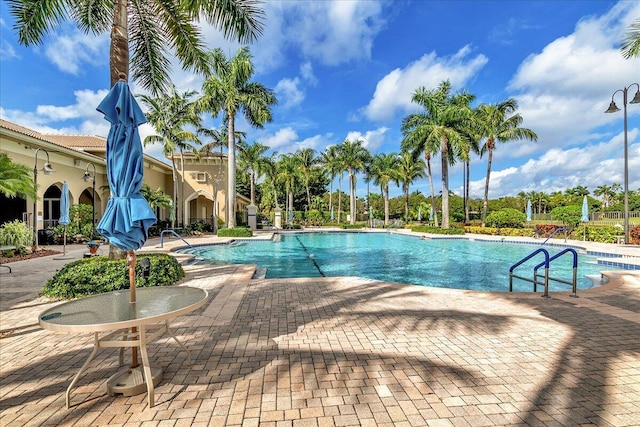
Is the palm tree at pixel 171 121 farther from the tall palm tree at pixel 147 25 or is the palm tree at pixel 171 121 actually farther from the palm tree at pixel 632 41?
the palm tree at pixel 632 41

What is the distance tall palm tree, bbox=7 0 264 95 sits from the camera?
724 cm

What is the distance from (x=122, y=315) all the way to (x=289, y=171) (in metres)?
38.0

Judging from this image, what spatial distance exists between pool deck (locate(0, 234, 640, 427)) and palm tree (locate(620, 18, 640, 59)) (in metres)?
8.43

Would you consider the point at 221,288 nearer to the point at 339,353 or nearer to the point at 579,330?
the point at 339,353

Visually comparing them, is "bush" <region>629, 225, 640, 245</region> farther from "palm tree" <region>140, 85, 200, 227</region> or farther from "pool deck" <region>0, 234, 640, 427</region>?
"palm tree" <region>140, 85, 200, 227</region>

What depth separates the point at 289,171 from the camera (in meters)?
40.1

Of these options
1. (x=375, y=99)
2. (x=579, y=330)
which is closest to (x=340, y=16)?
(x=579, y=330)

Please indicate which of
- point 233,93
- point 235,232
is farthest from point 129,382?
point 233,93

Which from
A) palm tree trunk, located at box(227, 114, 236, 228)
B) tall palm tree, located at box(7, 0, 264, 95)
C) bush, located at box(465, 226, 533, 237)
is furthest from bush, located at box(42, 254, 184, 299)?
bush, located at box(465, 226, 533, 237)

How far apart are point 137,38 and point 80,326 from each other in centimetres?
965

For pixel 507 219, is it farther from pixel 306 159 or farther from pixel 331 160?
pixel 306 159

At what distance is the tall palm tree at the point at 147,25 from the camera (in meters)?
7.24

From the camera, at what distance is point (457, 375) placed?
310cm

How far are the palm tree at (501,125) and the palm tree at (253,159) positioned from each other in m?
21.7
